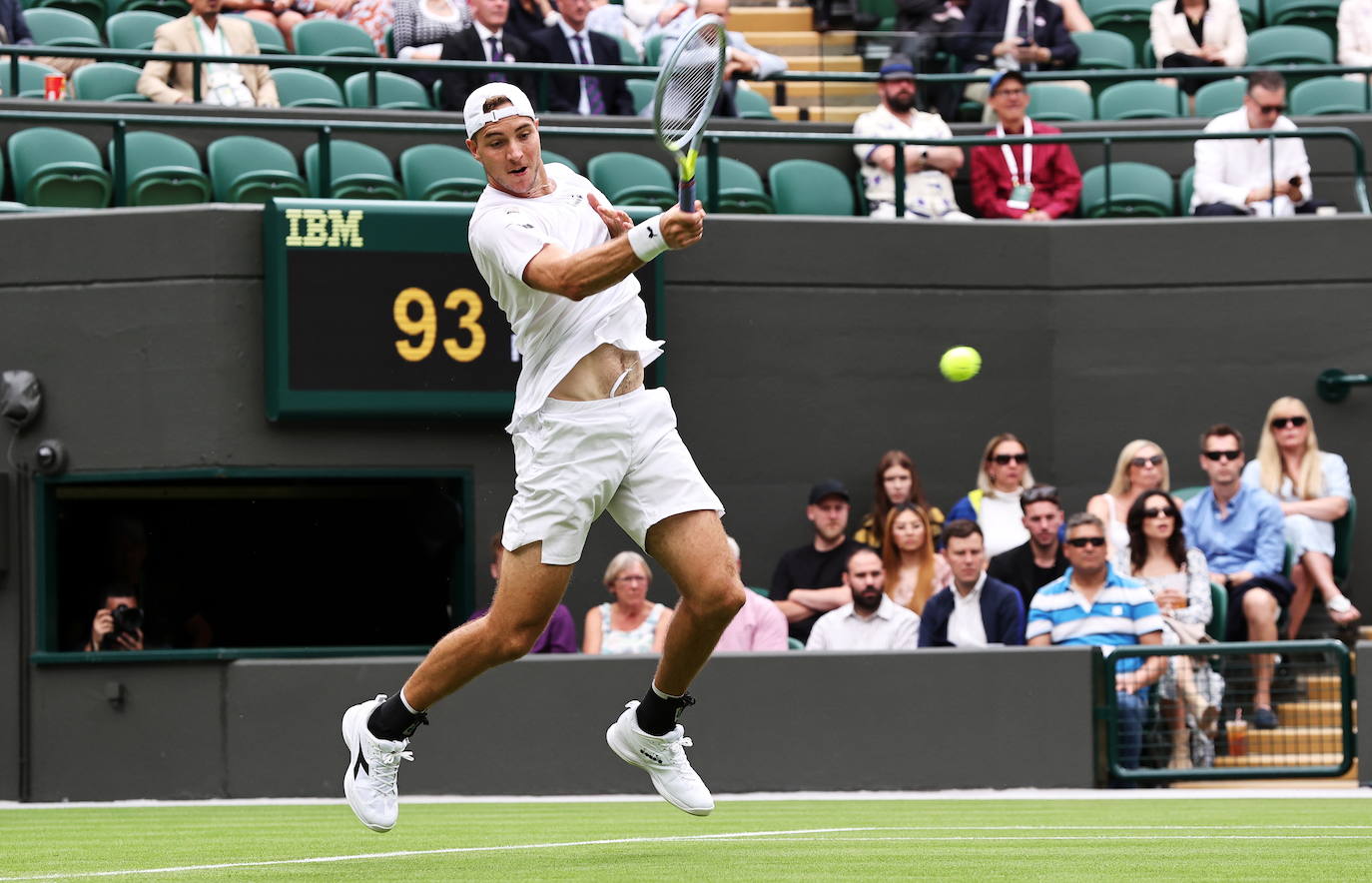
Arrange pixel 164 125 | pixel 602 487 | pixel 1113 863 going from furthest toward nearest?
pixel 164 125 < pixel 602 487 < pixel 1113 863

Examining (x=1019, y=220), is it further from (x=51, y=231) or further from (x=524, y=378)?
(x=524, y=378)

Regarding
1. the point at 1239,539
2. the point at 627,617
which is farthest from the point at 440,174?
the point at 1239,539

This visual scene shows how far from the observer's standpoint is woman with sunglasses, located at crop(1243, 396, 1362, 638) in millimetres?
12125

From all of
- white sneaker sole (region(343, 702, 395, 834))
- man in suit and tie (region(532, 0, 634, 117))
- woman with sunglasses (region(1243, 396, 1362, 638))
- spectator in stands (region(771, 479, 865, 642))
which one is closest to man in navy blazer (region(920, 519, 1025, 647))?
spectator in stands (region(771, 479, 865, 642))

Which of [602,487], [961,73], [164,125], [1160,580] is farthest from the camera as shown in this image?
[961,73]

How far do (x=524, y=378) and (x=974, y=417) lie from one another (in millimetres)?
6997

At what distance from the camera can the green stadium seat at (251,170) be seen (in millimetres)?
12438

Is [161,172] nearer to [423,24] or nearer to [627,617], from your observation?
[423,24]

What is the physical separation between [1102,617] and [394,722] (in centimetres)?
538

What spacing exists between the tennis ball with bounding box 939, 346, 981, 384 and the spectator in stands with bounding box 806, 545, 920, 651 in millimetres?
1669

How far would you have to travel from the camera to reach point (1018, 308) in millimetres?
13391

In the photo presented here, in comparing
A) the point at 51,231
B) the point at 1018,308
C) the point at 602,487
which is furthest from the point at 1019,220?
the point at 602,487

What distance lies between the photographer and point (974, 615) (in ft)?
37.0

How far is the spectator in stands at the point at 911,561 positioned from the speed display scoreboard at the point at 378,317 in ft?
7.29
